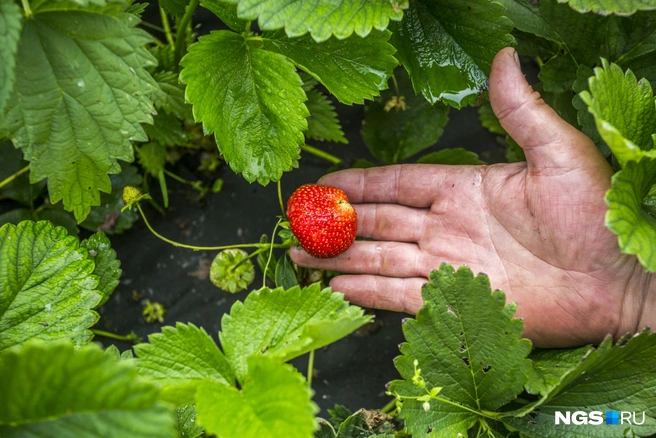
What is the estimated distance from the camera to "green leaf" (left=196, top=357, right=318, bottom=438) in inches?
35.9

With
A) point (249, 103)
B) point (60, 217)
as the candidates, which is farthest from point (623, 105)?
point (60, 217)

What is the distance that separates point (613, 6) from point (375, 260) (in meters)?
0.85

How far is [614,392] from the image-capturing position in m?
1.21

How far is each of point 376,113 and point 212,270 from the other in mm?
740

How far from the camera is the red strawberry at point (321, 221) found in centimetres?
141

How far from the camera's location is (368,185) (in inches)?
64.0

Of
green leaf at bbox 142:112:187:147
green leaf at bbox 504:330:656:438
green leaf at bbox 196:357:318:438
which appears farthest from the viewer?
green leaf at bbox 142:112:187:147

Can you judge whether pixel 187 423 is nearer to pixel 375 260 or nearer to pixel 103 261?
pixel 103 261

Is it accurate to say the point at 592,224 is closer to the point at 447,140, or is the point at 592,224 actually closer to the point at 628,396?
the point at 628,396

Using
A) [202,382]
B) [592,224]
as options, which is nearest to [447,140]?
[592,224]

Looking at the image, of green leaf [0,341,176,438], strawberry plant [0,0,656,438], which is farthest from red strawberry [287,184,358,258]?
green leaf [0,341,176,438]

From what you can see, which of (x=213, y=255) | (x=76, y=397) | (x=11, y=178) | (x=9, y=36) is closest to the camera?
(x=76, y=397)

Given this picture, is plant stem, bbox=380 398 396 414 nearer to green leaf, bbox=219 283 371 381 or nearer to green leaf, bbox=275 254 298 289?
green leaf, bbox=275 254 298 289

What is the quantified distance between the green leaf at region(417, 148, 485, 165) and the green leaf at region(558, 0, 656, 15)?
0.64 m
